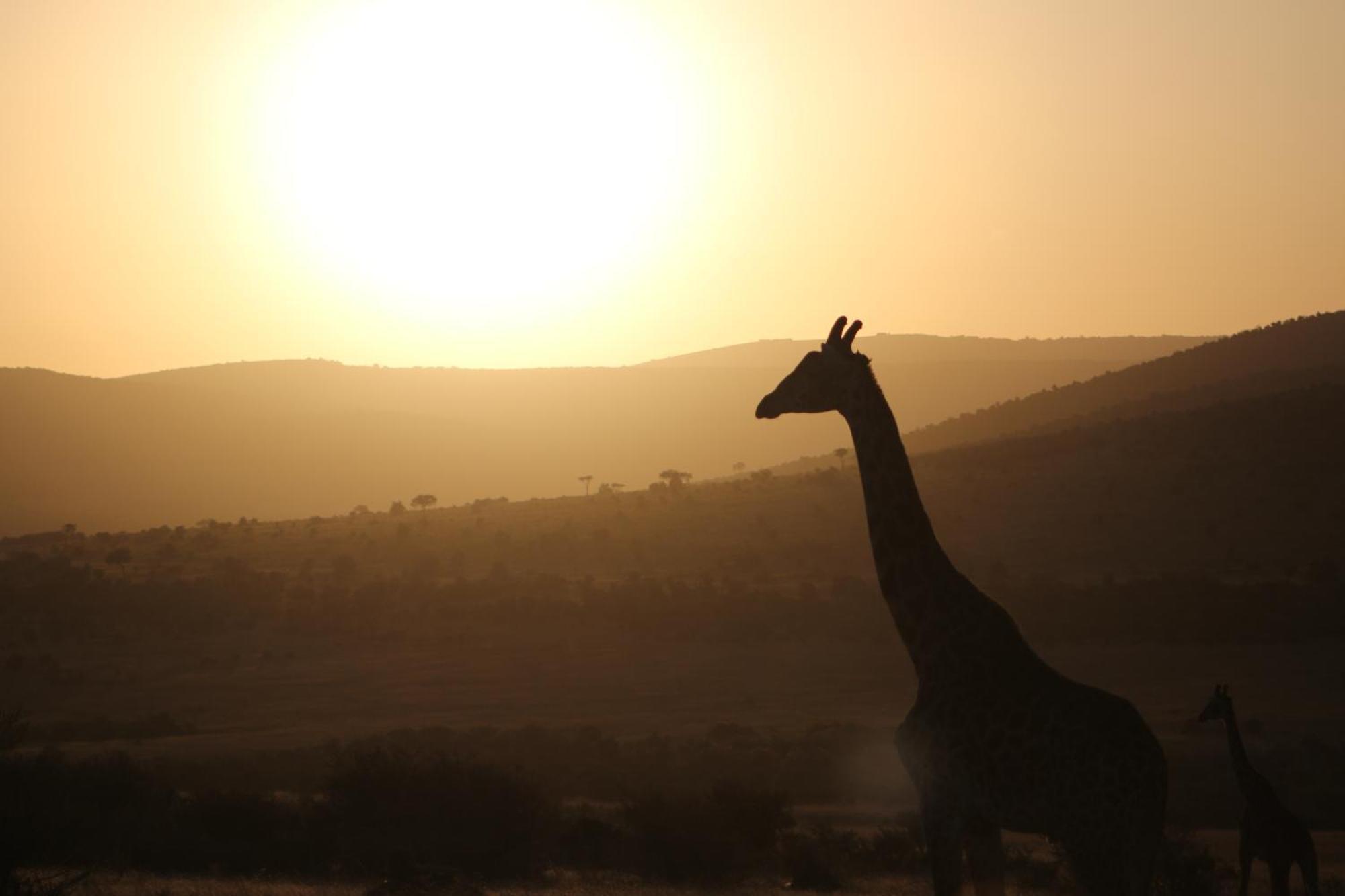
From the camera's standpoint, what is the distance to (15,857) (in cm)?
1090

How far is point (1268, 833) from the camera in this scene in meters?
11.9

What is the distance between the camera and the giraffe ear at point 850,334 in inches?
390

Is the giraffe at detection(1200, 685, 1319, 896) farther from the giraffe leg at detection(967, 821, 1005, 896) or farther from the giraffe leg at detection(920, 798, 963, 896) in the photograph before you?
the giraffe leg at detection(920, 798, 963, 896)

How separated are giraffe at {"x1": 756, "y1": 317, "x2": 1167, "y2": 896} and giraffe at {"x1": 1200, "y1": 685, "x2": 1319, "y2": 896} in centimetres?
349

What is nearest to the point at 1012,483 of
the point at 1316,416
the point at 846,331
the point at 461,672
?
the point at 1316,416

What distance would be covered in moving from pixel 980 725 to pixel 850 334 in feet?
8.66

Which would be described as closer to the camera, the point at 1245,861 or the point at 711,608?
the point at 1245,861

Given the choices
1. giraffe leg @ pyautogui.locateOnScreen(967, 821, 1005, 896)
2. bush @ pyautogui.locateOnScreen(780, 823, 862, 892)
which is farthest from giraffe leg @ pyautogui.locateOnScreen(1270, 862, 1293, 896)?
bush @ pyautogui.locateOnScreen(780, 823, 862, 892)

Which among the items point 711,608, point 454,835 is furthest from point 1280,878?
point 711,608

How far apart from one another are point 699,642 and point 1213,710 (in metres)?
32.7

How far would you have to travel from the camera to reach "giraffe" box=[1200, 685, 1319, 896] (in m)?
11.8

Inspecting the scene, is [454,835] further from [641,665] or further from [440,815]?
[641,665]

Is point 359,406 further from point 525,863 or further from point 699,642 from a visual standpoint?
point 525,863

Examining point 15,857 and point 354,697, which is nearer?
point 15,857
